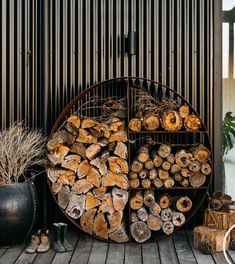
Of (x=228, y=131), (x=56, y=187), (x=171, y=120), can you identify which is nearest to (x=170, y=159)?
(x=171, y=120)

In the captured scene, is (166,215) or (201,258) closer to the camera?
(201,258)

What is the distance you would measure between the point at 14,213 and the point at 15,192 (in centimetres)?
17

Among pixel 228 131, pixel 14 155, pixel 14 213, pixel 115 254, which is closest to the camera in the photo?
pixel 115 254

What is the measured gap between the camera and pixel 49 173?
4.12m

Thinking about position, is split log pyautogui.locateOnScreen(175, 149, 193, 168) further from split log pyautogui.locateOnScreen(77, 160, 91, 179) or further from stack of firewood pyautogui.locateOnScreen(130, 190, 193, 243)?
split log pyautogui.locateOnScreen(77, 160, 91, 179)

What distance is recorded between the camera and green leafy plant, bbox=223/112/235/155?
475 cm

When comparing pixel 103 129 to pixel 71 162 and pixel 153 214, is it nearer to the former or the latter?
pixel 71 162

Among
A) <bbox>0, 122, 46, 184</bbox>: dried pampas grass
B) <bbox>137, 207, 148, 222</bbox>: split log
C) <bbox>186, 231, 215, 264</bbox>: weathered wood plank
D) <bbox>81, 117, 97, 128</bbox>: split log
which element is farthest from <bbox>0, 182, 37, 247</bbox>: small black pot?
<bbox>186, 231, 215, 264</bbox>: weathered wood plank

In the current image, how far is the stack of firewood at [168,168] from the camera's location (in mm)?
4164

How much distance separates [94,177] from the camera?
4.11 meters

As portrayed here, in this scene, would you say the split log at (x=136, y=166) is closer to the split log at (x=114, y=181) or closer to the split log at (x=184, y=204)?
the split log at (x=114, y=181)

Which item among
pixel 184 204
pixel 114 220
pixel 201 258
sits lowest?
pixel 201 258

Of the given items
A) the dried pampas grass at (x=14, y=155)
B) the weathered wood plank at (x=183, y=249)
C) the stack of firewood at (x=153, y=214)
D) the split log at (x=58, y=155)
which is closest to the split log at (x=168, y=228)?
the stack of firewood at (x=153, y=214)

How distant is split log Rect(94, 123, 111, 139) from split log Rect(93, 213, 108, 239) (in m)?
0.67
